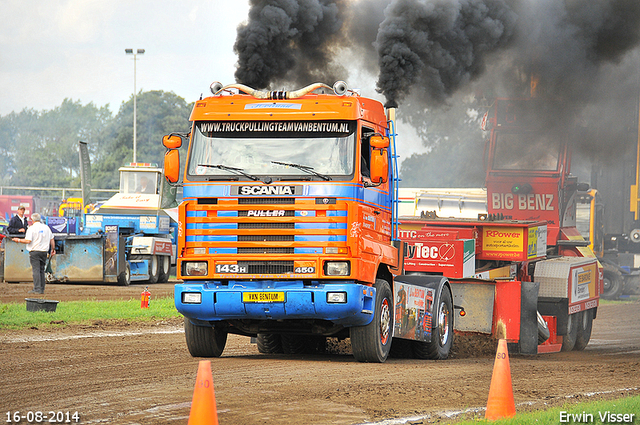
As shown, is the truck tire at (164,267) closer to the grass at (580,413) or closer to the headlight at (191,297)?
the headlight at (191,297)

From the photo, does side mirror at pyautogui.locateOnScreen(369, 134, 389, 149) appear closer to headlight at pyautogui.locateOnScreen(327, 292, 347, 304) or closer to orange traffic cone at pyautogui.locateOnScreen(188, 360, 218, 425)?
headlight at pyautogui.locateOnScreen(327, 292, 347, 304)

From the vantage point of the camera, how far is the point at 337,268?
923cm

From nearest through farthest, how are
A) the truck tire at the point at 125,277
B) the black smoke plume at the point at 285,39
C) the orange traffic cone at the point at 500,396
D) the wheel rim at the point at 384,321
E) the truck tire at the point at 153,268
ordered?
the orange traffic cone at the point at 500,396, the wheel rim at the point at 384,321, the black smoke plume at the point at 285,39, the truck tire at the point at 125,277, the truck tire at the point at 153,268

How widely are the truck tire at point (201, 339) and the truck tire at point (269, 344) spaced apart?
152cm

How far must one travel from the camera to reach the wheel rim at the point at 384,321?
10.2 meters

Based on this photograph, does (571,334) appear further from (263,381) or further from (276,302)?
(263,381)

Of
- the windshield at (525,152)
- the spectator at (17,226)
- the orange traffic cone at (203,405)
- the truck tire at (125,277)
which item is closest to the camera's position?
the orange traffic cone at (203,405)

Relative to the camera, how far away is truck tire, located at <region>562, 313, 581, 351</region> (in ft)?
47.2

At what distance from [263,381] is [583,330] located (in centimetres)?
898

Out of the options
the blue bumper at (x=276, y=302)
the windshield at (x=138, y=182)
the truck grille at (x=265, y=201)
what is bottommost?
the blue bumper at (x=276, y=302)

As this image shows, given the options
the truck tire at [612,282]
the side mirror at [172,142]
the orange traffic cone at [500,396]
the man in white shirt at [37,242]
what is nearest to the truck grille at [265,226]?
the side mirror at [172,142]

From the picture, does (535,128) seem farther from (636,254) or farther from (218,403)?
(218,403)

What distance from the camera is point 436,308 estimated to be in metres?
11.6

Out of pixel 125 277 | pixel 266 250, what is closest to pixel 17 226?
pixel 125 277
